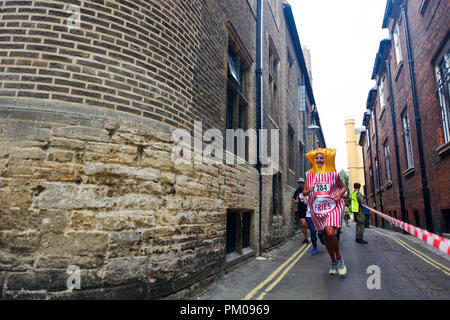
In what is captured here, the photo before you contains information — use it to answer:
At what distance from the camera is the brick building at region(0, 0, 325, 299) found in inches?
118

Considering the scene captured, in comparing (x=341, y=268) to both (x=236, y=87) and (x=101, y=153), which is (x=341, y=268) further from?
(x=236, y=87)

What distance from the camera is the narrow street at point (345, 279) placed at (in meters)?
4.15

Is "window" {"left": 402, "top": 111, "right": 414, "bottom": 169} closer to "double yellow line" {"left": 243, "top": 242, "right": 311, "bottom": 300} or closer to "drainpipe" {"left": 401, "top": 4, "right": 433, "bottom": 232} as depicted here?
"drainpipe" {"left": 401, "top": 4, "right": 433, "bottom": 232}

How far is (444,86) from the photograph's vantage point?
825 cm

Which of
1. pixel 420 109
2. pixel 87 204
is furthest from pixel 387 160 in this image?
pixel 87 204

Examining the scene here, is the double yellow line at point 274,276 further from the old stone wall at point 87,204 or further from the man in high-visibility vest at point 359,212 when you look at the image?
the man in high-visibility vest at point 359,212

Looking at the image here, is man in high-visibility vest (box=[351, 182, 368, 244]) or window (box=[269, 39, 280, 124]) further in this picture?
window (box=[269, 39, 280, 124])

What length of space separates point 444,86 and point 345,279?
6530 mm

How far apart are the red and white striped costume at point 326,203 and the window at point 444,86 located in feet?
17.2

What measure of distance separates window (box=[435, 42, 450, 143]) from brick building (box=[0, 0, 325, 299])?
710 centimetres

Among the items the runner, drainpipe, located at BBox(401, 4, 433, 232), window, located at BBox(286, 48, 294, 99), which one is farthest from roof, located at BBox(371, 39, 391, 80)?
the runner
